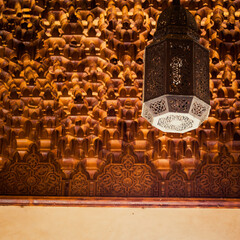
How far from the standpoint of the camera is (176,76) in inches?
114

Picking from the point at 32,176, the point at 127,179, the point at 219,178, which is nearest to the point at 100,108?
the point at 127,179

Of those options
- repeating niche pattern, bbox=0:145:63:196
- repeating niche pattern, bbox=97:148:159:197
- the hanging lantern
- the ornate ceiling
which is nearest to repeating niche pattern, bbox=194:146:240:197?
the ornate ceiling

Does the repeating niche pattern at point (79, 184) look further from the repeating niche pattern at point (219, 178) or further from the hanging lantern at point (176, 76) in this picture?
the hanging lantern at point (176, 76)

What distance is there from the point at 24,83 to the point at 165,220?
1.75 metres

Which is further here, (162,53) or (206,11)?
(206,11)

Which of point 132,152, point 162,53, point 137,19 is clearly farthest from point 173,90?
point 132,152

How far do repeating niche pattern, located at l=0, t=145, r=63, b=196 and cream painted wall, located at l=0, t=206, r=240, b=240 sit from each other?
0.16 meters

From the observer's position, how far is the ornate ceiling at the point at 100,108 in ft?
13.3

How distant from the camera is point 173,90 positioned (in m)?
2.87

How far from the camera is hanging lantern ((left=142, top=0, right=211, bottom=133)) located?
2885 mm

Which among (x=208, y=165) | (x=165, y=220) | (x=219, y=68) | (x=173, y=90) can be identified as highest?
(x=219, y=68)

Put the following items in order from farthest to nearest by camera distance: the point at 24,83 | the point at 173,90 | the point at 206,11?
the point at 24,83 → the point at 206,11 → the point at 173,90

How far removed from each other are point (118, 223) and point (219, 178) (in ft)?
3.27

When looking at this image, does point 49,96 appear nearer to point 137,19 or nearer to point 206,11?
point 137,19
